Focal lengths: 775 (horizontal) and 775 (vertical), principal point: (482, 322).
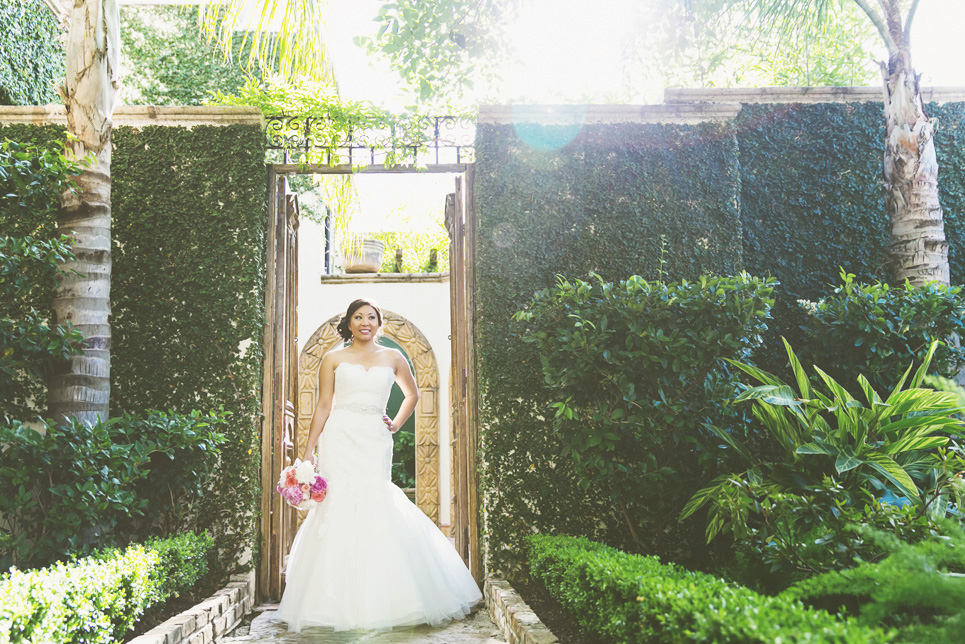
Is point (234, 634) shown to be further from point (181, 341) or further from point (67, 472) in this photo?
point (181, 341)

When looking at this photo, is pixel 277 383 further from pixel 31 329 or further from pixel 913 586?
pixel 913 586

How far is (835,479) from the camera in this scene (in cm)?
401

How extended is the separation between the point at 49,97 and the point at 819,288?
21.9ft

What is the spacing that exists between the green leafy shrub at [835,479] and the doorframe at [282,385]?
1814 mm

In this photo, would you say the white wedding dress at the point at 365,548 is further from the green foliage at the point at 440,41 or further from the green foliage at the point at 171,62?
the green foliage at the point at 171,62

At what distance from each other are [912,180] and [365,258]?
7.29 metres

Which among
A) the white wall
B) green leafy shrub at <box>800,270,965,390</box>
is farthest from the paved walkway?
the white wall

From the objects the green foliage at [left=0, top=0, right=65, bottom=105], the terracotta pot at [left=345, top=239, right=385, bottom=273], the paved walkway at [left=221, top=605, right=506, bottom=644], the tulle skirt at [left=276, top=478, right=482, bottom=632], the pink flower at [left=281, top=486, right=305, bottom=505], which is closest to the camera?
the paved walkway at [left=221, top=605, right=506, bottom=644]

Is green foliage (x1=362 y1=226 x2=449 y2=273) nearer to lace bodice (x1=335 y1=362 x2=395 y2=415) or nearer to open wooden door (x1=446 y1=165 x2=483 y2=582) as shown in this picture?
open wooden door (x1=446 y1=165 x2=483 y2=582)

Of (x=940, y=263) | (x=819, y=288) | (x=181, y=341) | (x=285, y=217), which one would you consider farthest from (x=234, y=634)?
(x=940, y=263)

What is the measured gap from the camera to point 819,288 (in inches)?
237

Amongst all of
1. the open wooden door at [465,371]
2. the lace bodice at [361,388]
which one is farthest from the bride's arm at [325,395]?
the open wooden door at [465,371]

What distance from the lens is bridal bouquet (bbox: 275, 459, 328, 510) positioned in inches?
192

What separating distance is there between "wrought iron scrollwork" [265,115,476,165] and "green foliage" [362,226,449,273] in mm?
8006
